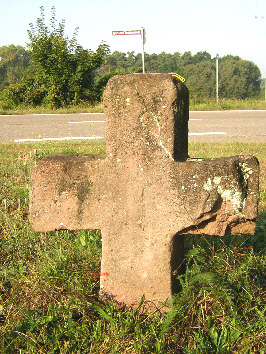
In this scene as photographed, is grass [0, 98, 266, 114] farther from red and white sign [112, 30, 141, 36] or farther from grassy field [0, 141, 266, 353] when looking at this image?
grassy field [0, 141, 266, 353]

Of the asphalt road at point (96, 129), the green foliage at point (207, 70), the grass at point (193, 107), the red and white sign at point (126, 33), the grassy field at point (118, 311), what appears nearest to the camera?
the grassy field at point (118, 311)

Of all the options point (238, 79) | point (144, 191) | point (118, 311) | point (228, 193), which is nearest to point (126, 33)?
point (144, 191)

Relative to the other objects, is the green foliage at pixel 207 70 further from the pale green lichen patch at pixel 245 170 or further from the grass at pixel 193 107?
the pale green lichen patch at pixel 245 170

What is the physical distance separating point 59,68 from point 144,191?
13155 millimetres

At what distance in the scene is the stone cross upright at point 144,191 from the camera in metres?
2.12

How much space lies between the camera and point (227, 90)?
57375 mm

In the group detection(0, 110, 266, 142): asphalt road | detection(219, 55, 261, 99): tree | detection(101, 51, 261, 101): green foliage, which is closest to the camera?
detection(0, 110, 266, 142): asphalt road

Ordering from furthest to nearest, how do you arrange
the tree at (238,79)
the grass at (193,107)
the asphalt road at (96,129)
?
the tree at (238,79) → the grass at (193,107) → the asphalt road at (96,129)

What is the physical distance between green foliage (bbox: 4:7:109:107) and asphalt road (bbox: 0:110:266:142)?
10.5ft

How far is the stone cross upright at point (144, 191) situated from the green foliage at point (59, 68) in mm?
12697

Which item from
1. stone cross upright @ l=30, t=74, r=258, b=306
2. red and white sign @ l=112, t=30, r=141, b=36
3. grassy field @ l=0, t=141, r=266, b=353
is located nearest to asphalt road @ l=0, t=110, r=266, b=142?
red and white sign @ l=112, t=30, r=141, b=36

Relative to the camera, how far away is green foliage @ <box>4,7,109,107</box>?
14398 millimetres

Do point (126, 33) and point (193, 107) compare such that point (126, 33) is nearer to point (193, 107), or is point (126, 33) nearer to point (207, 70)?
point (193, 107)

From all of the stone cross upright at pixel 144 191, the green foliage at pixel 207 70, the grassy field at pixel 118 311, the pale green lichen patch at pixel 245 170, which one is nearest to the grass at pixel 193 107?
the grassy field at pixel 118 311
